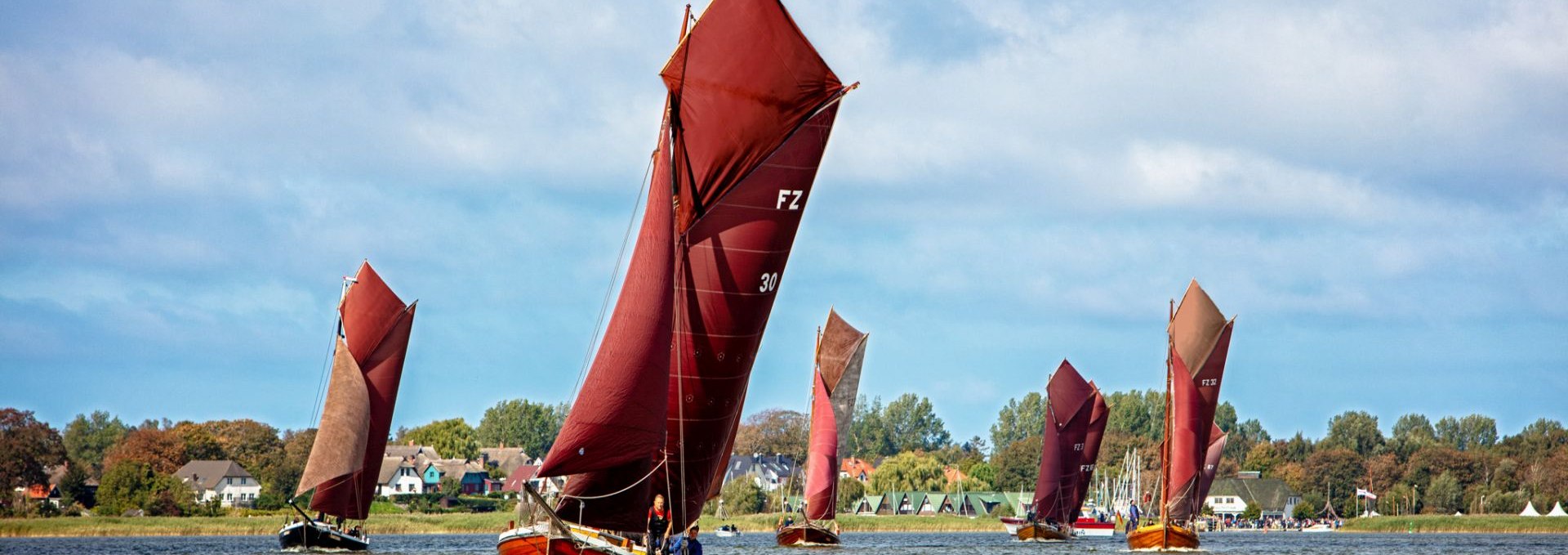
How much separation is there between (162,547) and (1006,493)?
9476cm

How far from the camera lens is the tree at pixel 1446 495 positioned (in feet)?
460

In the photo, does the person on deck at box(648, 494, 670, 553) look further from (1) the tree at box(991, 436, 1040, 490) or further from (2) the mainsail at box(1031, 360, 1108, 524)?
(1) the tree at box(991, 436, 1040, 490)

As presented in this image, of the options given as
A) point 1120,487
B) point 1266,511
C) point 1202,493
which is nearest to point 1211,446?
point 1202,493

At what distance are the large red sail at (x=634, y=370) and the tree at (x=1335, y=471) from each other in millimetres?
138080

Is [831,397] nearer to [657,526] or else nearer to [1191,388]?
[1191,388]

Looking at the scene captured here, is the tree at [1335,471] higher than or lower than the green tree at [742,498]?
higher

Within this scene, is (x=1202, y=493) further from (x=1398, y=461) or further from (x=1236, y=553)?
(x=1398, y=461)

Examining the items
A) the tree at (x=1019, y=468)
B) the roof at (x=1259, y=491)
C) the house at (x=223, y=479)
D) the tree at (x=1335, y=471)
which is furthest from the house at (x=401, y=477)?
the tree at (x=1335, y=471)

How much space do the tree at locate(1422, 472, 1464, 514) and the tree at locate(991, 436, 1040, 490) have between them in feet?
118

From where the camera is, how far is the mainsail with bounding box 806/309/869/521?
6975 centimetres

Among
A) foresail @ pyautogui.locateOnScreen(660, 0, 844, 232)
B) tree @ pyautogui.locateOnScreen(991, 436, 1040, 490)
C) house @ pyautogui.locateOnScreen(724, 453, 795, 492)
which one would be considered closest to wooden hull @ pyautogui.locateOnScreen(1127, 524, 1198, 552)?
foresail @ pyautogui.locateOnScreen(660, 0, 844, 232)

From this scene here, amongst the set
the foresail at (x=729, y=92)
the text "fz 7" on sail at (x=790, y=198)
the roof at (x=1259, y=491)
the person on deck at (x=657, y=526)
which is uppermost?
the foresail at (x=729, y=92)

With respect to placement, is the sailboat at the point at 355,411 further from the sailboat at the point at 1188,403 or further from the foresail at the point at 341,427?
the sailboat at the point at 1188,403

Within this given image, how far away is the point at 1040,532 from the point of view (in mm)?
91500
